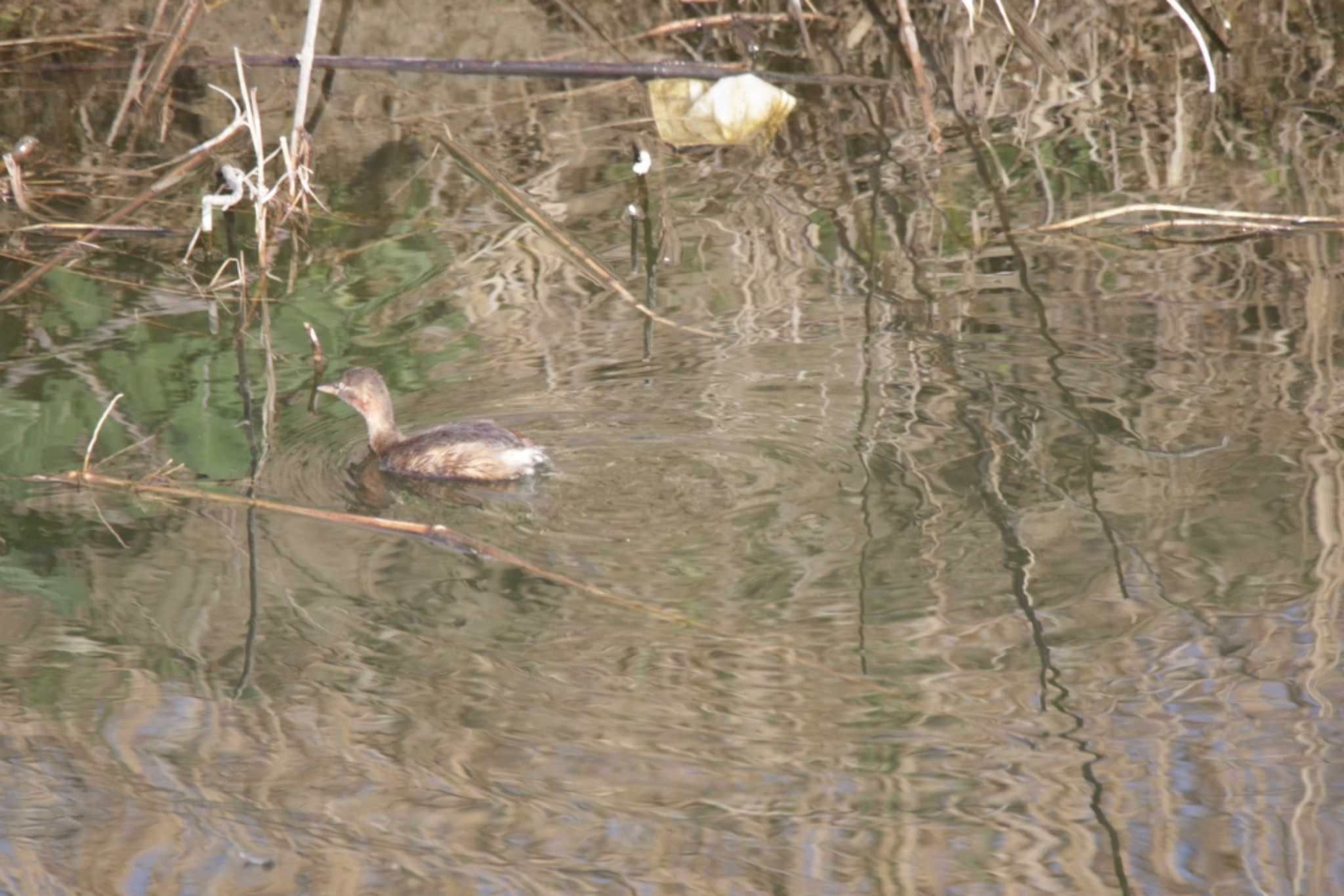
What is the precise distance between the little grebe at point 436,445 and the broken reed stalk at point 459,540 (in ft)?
1.34

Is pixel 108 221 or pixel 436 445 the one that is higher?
pixel 108 221

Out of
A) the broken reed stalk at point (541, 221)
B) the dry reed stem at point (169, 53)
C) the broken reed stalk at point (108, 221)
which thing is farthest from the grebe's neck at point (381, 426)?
the dry reed stem at point (169, 53)

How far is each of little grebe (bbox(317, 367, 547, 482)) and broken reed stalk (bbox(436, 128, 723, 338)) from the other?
0.68m

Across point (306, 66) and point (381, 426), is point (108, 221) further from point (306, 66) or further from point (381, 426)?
point (381, 426)

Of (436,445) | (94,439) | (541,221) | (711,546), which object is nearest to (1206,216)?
(541,221)

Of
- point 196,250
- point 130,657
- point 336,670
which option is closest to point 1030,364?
point 336,670

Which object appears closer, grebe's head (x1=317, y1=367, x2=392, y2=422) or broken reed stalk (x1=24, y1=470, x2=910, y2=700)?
broken reed stalk (x1=24, y1=470, x2=910, y2=700)

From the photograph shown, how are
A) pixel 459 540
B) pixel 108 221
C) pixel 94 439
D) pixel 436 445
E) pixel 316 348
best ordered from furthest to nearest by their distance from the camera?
pixel 108 221, pixel 316 348, pixel 436 445, pixel 94 439, pixel 459 540

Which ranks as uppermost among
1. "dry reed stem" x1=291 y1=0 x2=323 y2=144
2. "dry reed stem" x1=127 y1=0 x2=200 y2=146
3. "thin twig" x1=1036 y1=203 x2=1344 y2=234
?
"dry reed stem" x1=127 y1=0 x2=200 y2=146

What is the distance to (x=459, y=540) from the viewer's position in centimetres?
471

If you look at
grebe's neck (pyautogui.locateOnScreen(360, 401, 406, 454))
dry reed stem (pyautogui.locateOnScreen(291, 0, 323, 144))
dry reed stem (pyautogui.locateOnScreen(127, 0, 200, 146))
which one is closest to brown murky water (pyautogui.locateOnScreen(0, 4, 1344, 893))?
grebe's neck (pyautogui.locateOnScreen(360, 401, 406, 454))

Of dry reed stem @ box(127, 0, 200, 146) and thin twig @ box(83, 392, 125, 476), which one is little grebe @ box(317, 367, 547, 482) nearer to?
thin twig @ box(83, 392, 125, 476)

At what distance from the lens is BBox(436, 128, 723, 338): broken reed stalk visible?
19.0 ft

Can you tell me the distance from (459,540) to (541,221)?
1.48 metres
